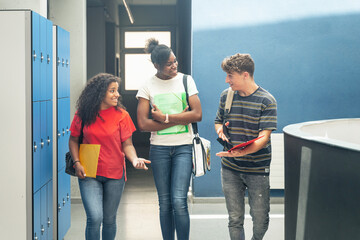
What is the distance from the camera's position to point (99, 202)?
3.13 metres

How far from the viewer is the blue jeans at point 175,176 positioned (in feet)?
11.0

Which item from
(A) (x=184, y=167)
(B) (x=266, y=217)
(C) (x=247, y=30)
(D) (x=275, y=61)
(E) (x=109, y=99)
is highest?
(C) (x=247, y=30)

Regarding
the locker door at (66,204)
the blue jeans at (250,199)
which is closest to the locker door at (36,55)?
the locker door at (66,204)

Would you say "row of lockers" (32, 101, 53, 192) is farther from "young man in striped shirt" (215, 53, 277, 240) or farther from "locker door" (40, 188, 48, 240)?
"young man in striped shirt" (215, 53, 277, 240)

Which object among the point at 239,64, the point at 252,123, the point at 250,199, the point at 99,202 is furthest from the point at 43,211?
Result: the point at 239,64

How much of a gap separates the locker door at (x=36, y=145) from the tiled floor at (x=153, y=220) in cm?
133

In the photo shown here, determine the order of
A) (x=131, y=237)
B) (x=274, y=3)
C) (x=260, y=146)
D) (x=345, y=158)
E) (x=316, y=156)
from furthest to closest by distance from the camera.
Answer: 1. (x=274, y=3)
2. (x=131, y=237)
3. (x=260, y=146)
4. (x=316, y=156)
5. (x=345, y=158)

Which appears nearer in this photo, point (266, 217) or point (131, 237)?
point (266, 217)

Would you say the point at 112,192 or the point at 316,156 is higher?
the point at 316,156

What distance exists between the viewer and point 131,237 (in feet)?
14.7

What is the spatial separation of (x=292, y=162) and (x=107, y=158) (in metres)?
1.18

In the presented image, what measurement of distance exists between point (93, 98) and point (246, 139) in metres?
1.04
